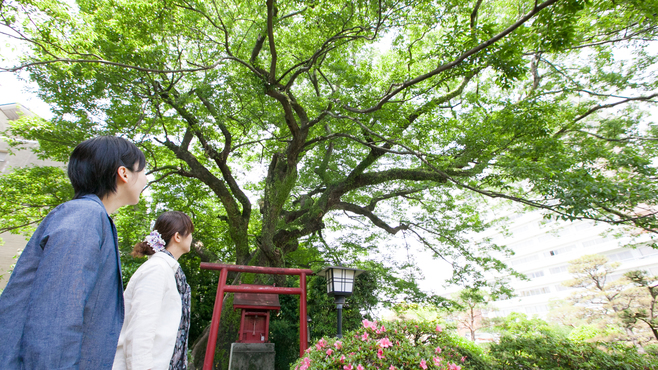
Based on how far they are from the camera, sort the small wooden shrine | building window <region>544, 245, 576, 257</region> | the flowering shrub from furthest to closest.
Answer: building window <region>544, 245, 576, 257</region>, the small wooden shrine, the flowering shrub

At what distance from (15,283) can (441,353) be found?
3525 millimetres

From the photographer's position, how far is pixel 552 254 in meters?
34.1

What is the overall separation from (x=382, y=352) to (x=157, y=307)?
1.97 metres

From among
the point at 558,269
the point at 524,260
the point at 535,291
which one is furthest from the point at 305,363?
the point at 524,260

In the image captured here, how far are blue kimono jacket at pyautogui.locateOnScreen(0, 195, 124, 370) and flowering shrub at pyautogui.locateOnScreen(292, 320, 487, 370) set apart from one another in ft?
7.13

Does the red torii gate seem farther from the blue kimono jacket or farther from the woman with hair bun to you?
the blue kimono jacket

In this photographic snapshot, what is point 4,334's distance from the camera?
78 cm

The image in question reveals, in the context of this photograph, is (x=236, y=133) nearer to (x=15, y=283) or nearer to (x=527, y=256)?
(x=15, y=283)

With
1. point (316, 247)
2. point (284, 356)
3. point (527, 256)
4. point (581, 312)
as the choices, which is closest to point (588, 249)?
point (527, 256)

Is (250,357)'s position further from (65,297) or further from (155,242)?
(65,297)

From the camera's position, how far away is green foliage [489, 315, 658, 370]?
3758 millimetres

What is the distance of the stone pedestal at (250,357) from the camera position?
4668mm

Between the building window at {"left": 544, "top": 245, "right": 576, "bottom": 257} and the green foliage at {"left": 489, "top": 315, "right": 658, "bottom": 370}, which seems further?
the building window at {"left": 544, "top": 245, "right": 576, "bottom": 257}

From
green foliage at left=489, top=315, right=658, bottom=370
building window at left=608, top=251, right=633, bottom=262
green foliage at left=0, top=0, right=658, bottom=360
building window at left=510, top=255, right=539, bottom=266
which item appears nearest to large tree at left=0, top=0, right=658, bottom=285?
green foliage at left=0, top=0, right=658, bottom=360
